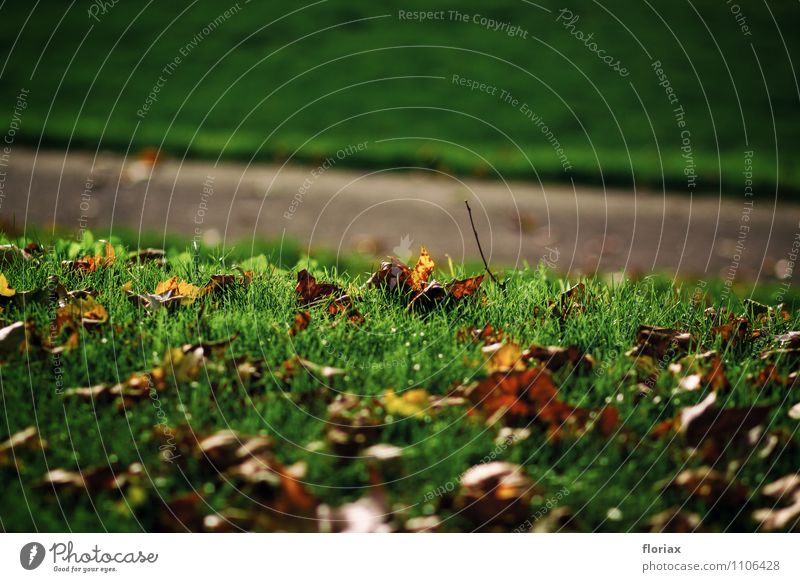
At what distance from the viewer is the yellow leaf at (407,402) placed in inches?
69.8

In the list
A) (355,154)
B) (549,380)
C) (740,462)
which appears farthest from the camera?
(355,154)

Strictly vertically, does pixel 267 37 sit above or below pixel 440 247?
above

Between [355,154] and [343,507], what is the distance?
12.4ft

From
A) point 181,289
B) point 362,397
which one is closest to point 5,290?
point 181,289

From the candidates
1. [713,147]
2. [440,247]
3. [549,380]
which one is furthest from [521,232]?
[549,380]

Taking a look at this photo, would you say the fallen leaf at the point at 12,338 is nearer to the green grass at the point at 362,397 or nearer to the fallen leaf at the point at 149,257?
the green grass at the point at 362,397

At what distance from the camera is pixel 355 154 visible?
16.7 ft

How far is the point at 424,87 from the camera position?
19.2 feet

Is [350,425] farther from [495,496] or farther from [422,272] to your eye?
[422,272]
